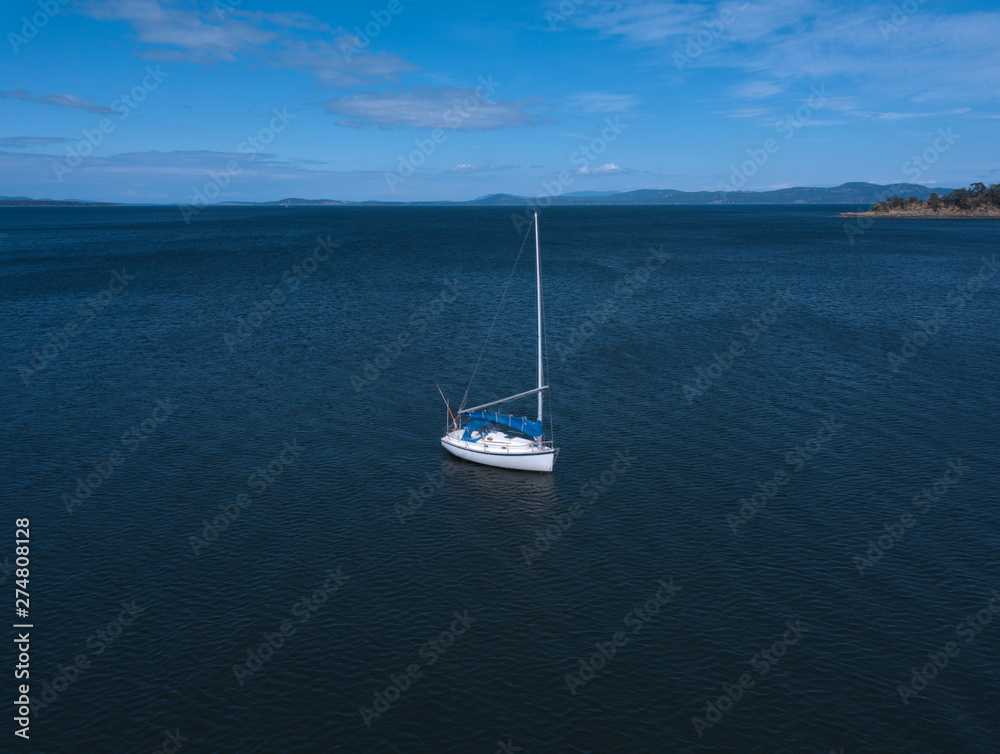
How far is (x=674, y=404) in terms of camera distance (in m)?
74.9

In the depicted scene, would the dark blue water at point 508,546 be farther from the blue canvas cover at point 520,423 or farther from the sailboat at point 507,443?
the blue canvas cover at point 520,423

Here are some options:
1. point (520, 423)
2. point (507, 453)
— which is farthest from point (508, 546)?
point (520, 423)

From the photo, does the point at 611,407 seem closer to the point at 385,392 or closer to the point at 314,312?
the point at 385,392

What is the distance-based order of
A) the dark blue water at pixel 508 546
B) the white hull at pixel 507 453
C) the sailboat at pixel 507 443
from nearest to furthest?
the dark blue water at pixel 508 546 → the white hull at pixel 507 453 → the sailboat at pixel 507 443

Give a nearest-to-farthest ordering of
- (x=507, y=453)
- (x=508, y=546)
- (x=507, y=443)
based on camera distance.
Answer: (x=508, y=546)
(x=507, y=453)
(x=507, y=443)

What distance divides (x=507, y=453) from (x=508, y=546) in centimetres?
1243

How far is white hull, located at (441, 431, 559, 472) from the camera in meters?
58.4

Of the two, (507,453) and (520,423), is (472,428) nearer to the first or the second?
(520,423)

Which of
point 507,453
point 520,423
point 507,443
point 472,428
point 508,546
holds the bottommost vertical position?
point 508,546

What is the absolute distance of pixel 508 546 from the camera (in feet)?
159

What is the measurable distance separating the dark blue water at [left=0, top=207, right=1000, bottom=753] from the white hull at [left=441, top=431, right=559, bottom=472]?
143cm

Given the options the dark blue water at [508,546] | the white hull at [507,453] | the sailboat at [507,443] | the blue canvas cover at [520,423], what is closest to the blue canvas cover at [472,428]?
the sailboat at [507,443]

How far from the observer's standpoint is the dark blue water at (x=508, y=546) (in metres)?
33.8

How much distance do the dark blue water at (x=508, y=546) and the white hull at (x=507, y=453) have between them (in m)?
1.43
